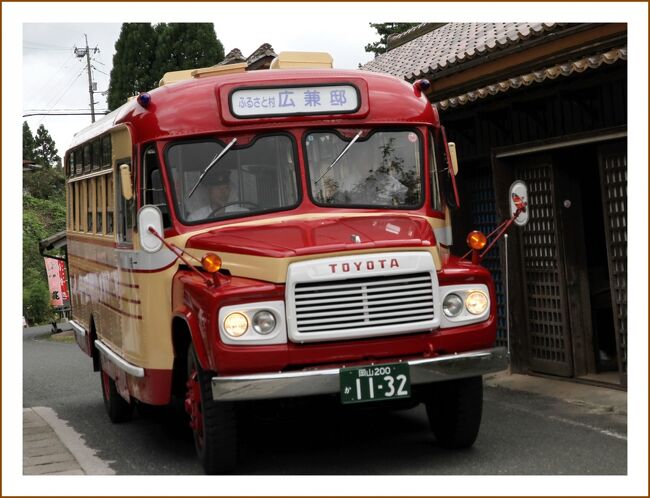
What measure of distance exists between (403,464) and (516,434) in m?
1.45

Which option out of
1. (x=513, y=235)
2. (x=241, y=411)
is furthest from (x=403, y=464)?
(x=513, y=235)

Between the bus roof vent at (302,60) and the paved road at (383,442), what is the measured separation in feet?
9.73

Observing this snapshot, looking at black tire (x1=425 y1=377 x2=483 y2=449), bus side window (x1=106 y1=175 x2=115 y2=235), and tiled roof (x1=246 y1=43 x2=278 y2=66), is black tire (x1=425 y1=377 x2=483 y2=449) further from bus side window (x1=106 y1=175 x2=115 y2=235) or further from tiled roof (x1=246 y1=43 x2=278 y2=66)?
tiled roof (x1=246 y1=43 x2=278 y2=66)

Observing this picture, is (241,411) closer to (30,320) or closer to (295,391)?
(295,391)

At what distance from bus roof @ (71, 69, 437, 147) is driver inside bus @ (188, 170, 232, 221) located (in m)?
0.37

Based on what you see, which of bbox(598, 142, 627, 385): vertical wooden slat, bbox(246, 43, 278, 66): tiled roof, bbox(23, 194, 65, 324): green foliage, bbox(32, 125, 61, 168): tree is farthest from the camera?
bbox(32, 125, 61, 168): tree

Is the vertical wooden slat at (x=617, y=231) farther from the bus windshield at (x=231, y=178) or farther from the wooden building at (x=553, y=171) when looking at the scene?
the bus windshield at (x=231, y=178)

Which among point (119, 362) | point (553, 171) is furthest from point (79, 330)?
point (553, 171)

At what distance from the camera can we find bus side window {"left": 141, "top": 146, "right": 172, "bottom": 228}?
28.0 ft

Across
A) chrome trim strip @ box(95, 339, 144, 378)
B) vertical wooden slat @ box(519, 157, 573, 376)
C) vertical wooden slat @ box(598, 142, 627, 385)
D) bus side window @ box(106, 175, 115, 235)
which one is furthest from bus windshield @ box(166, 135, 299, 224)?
vertical wooden slat @ box(519, 157, 573, 376)

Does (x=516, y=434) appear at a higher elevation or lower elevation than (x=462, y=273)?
Answer: lower

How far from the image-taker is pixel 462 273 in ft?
25.8

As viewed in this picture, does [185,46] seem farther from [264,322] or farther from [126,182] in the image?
[264,322]

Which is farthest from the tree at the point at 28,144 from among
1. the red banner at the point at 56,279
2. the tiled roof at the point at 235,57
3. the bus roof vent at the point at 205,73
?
the bus roof vent at the point at 205,73
